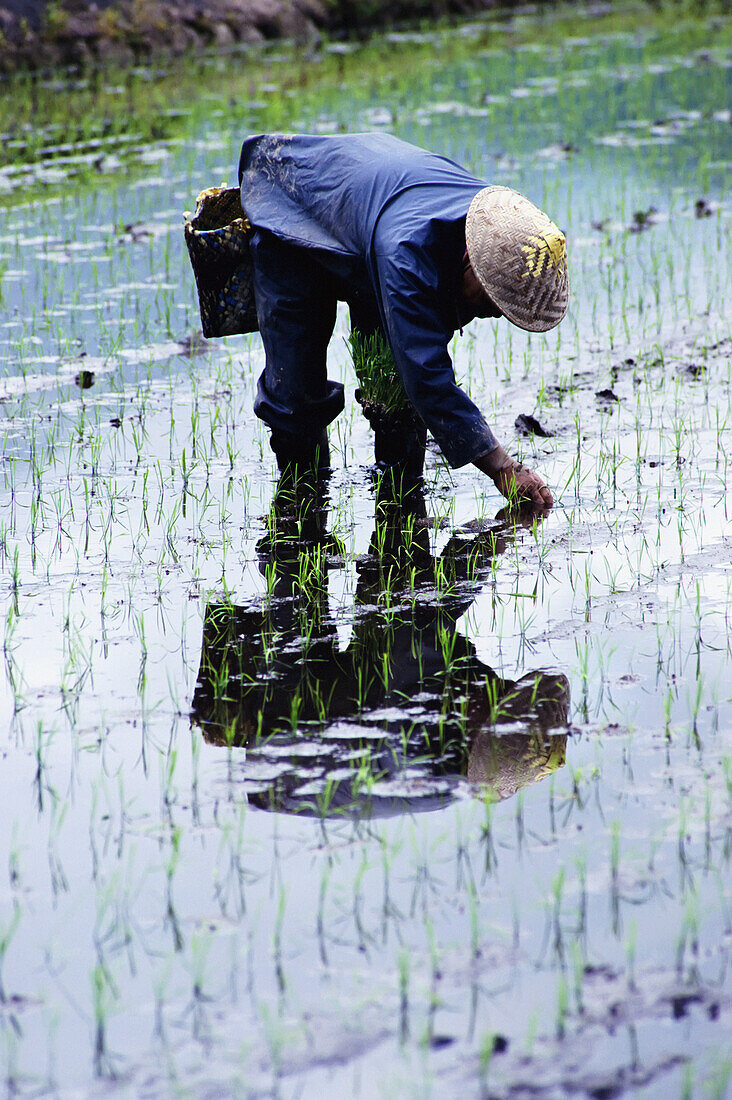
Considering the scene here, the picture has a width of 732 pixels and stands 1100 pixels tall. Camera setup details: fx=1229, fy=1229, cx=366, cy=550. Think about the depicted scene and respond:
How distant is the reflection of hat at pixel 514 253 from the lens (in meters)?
3.23

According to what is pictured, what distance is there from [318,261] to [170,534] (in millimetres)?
981

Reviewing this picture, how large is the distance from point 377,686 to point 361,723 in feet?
0.67

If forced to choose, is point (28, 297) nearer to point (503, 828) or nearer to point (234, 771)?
point (234, 771)

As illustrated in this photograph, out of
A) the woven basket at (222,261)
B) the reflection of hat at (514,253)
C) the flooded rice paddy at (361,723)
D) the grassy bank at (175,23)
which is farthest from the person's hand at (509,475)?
the grassy bank at (175,23)

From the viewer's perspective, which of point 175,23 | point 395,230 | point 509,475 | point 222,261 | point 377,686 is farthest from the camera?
point 175,23

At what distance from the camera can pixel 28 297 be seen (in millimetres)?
6320

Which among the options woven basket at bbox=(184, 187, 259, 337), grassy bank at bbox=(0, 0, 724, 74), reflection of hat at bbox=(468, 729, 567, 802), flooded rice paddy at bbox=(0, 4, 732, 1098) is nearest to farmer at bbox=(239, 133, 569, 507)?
woven basket at bbox=(184, 187, 259, 337)

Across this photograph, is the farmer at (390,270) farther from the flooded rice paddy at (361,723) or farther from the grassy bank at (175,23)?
the grassy bank at (175,23)

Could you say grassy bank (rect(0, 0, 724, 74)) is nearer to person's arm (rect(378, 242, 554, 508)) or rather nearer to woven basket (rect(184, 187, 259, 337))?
woven basket (rect(184, 187, 259, 337))

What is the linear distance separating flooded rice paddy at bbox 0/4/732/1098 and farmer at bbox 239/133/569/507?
340 mm

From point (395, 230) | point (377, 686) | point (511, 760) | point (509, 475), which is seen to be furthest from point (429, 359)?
point (511, 760)

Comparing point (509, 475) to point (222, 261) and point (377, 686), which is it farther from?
point (222, 261)

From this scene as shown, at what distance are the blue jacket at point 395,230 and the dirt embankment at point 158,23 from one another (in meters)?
11.2

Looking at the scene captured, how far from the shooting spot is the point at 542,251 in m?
3.26
